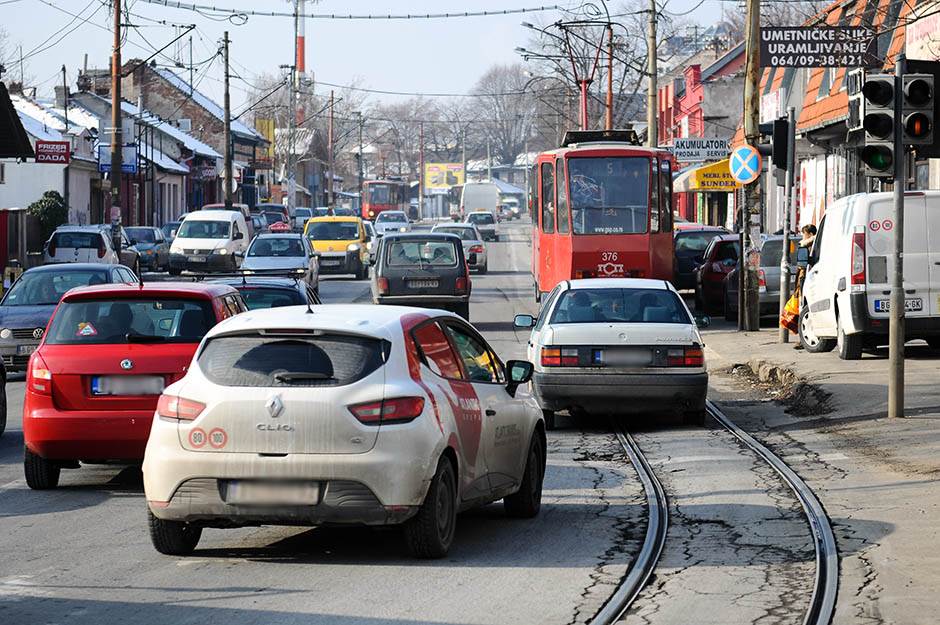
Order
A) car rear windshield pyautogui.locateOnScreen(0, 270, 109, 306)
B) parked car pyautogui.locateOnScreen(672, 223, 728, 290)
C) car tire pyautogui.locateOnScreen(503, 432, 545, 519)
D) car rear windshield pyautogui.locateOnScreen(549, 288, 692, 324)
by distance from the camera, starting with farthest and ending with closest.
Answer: parked car pyautogui.locateOnScreen(672, 223, 728, 290), car rear windshield pyautogui.locateOnScreen(0, 270, 109, 306), car rear windshield pyautogui.locateOnScreen(549, 288, 692, 324), car tire pyautogui.locateOnScreen(503, 432, 545, 519)

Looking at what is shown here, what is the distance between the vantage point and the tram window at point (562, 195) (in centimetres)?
2802

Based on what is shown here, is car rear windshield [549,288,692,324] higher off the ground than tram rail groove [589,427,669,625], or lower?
higher

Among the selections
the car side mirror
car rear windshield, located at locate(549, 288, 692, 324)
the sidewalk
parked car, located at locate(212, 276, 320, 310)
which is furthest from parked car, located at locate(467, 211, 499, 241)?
the car side mirror

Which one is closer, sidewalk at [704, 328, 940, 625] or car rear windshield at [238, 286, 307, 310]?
sidewalk at [704, 328, 940, 625]

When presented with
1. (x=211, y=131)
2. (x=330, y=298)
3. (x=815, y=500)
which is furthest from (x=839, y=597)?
(x=211, y=131)

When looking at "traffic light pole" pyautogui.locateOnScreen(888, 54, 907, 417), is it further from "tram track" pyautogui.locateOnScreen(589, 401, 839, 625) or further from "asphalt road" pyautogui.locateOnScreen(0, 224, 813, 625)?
"asphalt road" pyautogui.locateOnScreen(0, 224, 813, 625)

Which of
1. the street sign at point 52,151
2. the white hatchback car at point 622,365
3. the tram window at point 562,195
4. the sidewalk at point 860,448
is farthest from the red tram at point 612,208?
the street sign at point 52,151

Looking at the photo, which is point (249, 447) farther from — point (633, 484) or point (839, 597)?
point (633, 484)

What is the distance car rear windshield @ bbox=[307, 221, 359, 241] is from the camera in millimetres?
48312

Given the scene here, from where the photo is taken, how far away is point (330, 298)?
3856cm

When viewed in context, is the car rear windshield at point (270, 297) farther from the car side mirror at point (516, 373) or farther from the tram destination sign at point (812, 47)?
the tram destination sign at point (812, 47)

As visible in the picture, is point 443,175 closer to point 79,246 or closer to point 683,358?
point 79,246

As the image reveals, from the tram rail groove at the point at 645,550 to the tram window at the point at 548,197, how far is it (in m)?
15.4

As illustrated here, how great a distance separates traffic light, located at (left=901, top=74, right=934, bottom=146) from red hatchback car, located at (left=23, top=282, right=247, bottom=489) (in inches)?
261
